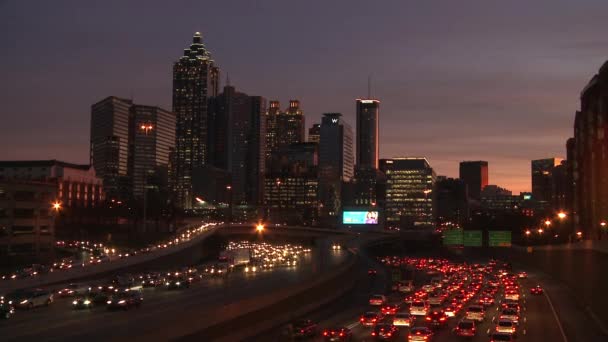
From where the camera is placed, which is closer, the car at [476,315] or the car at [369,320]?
the car at [369,320]

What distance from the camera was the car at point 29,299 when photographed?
53.0m

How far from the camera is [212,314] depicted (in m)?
40.0

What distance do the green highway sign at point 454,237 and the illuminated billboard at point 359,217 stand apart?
35980mm

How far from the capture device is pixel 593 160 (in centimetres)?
10962

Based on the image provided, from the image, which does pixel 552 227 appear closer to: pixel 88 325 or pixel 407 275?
pixel 407 275

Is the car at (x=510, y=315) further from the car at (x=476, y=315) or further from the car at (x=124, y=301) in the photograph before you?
the car at (x=124, y=301)

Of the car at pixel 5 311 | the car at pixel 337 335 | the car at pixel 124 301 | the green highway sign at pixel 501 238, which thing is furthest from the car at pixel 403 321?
the green highway sign at pixel 501 238

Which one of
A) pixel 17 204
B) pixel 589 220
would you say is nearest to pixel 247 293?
pixel 17 204

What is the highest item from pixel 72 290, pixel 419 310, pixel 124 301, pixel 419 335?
pixel 124 301

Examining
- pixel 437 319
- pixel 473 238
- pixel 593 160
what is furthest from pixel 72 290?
pixel 473 238

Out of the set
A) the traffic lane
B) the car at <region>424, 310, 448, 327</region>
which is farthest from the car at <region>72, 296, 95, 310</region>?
the car at <region>424, 310, 448, 327</region>

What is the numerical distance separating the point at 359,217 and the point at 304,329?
13033 centimetres

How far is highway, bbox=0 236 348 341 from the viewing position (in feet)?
118

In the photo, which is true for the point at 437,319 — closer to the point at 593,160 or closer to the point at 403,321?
the point at 403,321
